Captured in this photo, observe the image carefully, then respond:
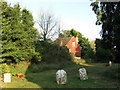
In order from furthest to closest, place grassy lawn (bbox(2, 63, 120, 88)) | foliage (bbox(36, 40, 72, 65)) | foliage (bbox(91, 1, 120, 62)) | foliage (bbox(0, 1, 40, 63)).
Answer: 1. foliage (bbox(36, 40, 72, 65))
2. foliage (bbox(0, 1, 40, 63))
3. foliage (bbox(91, 1, 120, 62))
4. grassy lawn (bbox(2, 63, 120, 88))

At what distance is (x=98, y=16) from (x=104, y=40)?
141 inches

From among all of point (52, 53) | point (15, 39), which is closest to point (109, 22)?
point (15, 39)

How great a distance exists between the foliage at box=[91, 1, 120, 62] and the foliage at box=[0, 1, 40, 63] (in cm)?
1367

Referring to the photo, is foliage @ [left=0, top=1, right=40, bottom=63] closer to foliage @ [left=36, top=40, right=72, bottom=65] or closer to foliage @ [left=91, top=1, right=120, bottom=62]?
foliage @ [left=36, top=40, right=72, bottom=65]

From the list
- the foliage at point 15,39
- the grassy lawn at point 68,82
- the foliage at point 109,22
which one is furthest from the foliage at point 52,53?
the foliage at point 109,22

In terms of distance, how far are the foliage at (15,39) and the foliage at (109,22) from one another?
44.8 feet

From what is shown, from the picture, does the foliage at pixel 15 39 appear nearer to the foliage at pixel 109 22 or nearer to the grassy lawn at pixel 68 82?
the grassy lawn at pixel 68 82

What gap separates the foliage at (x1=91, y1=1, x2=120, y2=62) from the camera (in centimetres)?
1564

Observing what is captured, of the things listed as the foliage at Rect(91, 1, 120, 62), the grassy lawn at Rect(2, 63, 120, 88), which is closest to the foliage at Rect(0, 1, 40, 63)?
the grassy lawn at Rect(2, 63, 120, 88)

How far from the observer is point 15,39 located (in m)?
24.4

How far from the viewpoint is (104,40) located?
18578mm

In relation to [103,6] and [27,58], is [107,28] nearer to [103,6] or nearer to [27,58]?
[103,6]

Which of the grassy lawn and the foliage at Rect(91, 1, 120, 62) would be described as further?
the foliage at Rect(91, 1, 120, 62)

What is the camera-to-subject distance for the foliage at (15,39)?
70.0 ft
